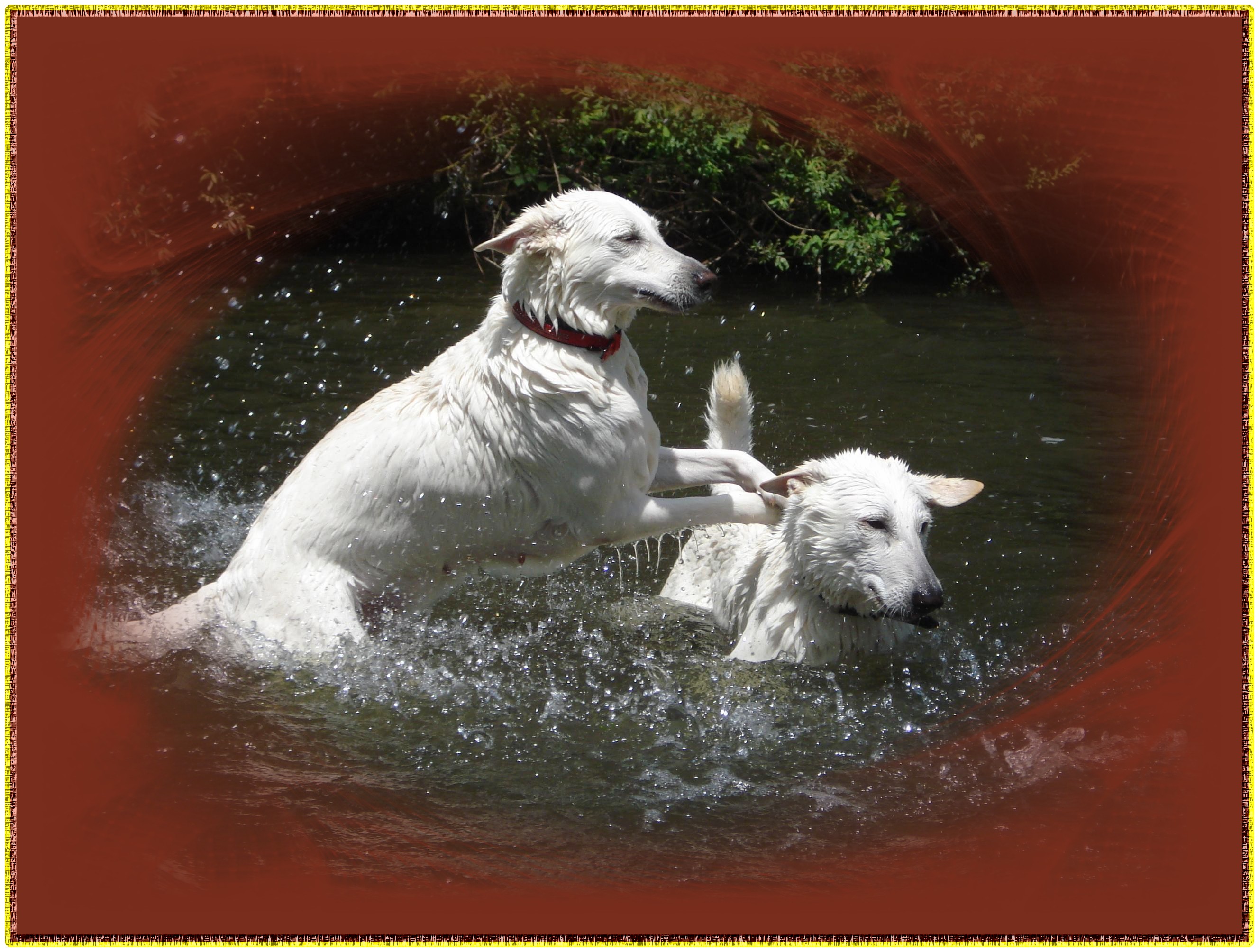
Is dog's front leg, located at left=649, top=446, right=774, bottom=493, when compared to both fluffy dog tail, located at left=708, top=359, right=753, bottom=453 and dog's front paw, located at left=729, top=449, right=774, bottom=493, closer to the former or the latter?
dog's front paw, located at left=729, top=449, right=774, bottom=493

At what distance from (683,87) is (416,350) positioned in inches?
172

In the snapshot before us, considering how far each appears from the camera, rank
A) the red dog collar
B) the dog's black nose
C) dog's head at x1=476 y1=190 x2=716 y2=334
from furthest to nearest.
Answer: the red dog collar
dog's head at x1=476 y1=190 x2=716 y2=334
the dog's black nose

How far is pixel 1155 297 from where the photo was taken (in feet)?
33.2

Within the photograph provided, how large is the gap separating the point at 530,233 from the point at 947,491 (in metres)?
2.00

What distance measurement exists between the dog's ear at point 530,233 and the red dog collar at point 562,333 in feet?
0.82

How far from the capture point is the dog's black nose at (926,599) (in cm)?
429

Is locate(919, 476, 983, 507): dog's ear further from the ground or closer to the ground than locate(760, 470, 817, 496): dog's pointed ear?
closer to the ground

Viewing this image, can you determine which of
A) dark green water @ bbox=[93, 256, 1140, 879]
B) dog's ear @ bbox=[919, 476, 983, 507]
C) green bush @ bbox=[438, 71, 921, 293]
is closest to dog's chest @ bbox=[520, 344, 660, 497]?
dark green water @ bbox=[93, 256, 1140, 879]

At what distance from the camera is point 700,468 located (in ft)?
16.2

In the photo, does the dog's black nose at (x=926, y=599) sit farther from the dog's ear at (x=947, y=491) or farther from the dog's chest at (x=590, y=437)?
the dog's chest at (x=590, y=437)

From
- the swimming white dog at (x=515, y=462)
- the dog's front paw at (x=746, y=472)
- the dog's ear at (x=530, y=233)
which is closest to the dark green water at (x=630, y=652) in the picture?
the swimming white dog at (x=515, y=462)

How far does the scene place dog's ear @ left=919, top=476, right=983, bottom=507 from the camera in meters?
4.62

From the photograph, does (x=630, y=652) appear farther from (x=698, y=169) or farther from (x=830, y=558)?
(x=698, y=169)

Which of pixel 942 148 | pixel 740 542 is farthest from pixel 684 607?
pixel 942 148
